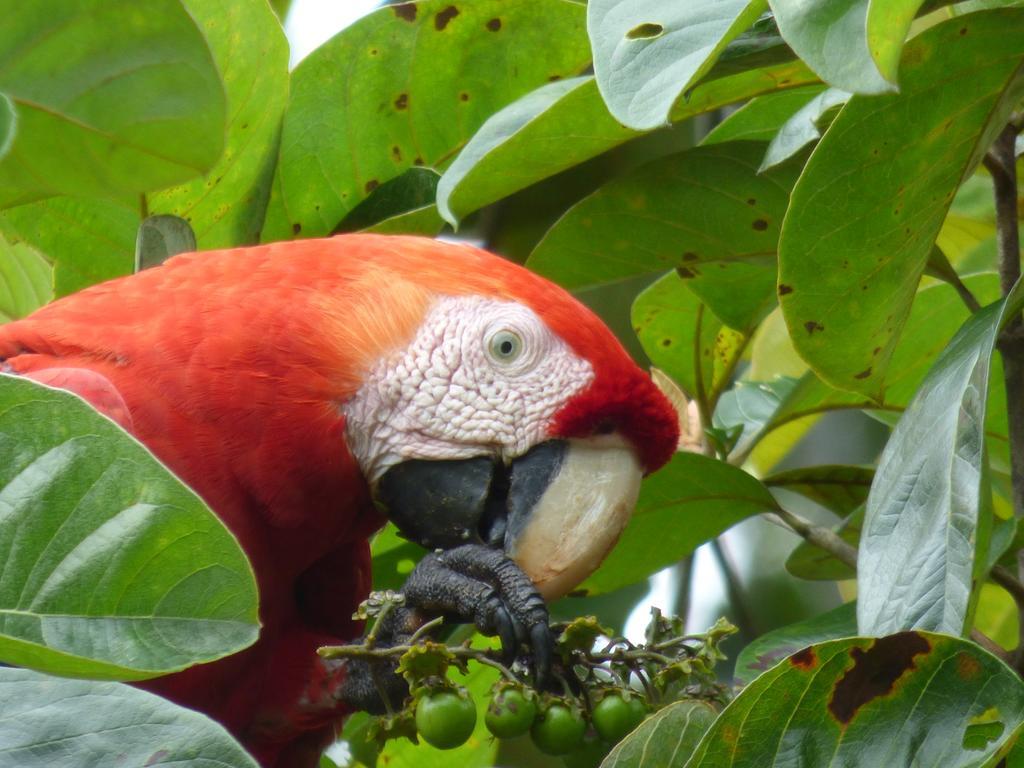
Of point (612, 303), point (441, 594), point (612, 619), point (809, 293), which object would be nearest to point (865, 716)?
point (809, 293)

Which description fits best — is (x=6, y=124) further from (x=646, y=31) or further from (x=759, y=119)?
(x=759, y=119)

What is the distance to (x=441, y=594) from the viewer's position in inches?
43.8

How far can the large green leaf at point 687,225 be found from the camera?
3.88ft

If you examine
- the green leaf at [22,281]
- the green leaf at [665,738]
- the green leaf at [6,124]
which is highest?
the green leaf at [6,124]

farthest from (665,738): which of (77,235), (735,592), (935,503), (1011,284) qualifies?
(735,592)

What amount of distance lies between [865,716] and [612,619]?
36.7 inches

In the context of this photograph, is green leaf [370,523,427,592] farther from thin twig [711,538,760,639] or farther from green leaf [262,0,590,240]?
thin twig [711,538,760,639]

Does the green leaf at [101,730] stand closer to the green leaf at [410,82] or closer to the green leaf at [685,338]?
the green leaf at [410,82]

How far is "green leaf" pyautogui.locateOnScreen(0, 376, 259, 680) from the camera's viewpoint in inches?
25.3

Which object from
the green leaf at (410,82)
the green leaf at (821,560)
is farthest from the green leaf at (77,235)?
the green leaf at (821,560)

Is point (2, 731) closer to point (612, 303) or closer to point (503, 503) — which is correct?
point (503, 503)

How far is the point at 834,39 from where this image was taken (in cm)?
68

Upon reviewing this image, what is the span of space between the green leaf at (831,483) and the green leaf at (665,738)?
605mm

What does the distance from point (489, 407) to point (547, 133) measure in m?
0.27
